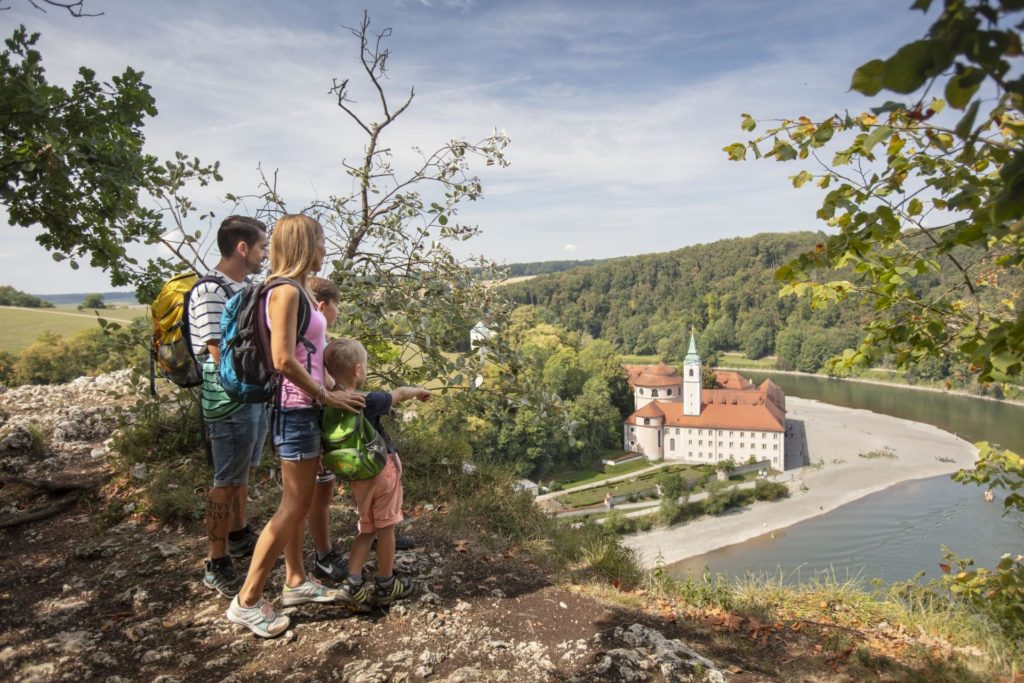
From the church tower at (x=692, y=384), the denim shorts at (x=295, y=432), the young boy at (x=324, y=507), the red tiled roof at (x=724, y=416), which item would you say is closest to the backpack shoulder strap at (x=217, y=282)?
the young boy at (x=324, y=507)

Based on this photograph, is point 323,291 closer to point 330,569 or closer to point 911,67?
point 330,569

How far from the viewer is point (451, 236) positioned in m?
4.61

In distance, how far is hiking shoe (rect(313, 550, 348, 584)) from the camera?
2875 millimetres

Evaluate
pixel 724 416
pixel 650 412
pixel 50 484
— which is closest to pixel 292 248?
pixel 50 484

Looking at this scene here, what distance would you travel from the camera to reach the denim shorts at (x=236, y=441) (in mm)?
2533

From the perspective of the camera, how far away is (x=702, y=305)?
90.2 m

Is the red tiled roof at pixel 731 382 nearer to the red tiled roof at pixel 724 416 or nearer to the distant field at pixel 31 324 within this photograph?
the red tiled roof at pixel 724 416

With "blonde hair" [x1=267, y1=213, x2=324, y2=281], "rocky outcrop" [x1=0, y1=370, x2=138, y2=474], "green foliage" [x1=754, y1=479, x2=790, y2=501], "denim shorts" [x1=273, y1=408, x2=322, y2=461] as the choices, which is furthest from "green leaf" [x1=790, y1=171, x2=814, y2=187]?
"green foliage" [x1=754, y1=479, x2=790, y2=501]

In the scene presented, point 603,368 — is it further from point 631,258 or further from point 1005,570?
point 631,258

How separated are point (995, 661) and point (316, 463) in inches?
128

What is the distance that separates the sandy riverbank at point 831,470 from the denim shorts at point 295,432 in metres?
14.0

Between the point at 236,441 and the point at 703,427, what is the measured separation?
3825 centimetres

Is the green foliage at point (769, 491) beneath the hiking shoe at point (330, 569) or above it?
beneath

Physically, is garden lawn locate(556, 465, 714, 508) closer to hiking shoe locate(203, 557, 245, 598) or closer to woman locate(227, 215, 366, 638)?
hiking shoe locate(203, 557, 245, 598)
